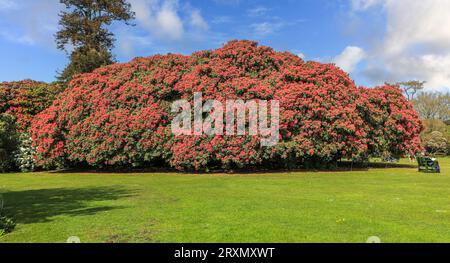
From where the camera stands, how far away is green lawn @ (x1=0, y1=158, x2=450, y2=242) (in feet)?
22.3

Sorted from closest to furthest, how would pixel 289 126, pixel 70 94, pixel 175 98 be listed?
1. pixel 289 126
2. pixel 175 98
3. pixel 70 94

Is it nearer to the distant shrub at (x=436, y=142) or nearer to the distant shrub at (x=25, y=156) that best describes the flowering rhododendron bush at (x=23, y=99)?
the distant shrub at (x=25, y=156)

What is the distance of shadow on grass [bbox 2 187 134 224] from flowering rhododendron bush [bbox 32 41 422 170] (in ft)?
24.4

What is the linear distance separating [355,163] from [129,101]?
1360cm

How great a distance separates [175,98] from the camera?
2225 centimetres

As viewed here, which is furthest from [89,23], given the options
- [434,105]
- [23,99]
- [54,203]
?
[434,105]

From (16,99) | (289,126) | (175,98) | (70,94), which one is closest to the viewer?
(289,126)

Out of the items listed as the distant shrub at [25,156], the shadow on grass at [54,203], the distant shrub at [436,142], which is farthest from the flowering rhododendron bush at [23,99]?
the distant shrub at [436,142]

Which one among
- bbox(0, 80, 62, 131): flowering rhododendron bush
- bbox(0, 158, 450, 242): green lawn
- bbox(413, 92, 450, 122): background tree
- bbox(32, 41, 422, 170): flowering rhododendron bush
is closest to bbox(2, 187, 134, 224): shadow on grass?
bbox(0, 158, 450, 242): green lawn

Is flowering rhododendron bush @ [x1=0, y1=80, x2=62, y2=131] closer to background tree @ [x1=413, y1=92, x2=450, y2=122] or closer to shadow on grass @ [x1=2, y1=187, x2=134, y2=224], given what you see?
shadow on grass @ [x1=2, y1=187, x2=134, y2=224]

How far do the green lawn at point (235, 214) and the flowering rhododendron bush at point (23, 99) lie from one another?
617 inches
